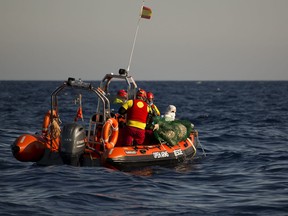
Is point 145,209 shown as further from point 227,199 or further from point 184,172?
point 184,172

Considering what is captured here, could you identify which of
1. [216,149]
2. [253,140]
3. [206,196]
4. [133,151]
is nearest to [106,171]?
[133,151]

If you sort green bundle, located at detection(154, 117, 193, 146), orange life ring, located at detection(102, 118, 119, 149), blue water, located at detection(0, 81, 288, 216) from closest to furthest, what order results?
1. blue water, located at detection(0, 81, 288, 216)
2. orange life ring, located at detection(102, 118, 119, 149)
3. green bundle, located at detection(154, 117, 193, 146)

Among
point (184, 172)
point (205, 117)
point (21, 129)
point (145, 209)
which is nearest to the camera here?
point (145, 209)

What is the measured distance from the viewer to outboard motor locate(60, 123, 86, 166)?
512 inches

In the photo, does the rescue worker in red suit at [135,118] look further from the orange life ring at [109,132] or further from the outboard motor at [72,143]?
the outboard motor at [72,143]

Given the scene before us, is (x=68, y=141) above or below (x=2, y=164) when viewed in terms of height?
above

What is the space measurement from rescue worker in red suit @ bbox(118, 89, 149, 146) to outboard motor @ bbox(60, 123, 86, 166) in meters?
1.34

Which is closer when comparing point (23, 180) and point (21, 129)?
point (23, 180)

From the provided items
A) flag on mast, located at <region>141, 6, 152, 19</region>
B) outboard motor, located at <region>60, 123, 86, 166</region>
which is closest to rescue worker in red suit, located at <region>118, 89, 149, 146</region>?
outboard motor, located at <region>60, 123, 86, 166</region>

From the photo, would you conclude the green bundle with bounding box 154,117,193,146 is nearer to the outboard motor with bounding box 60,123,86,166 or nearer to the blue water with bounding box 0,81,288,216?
the blue water with bounding box 0,81,288,216

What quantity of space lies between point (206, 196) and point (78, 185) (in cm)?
257

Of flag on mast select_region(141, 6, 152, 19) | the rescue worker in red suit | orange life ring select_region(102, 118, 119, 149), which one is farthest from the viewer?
flag on mast select_region(141, 6, 152, 19)

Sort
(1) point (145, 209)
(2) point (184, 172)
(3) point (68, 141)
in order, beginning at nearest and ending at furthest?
(1) point (145, 209), (3) point (68, 141), (2) point (184, 172)

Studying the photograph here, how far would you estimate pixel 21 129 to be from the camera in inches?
901
